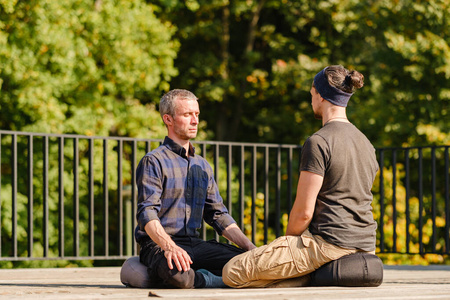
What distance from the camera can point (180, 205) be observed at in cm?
346

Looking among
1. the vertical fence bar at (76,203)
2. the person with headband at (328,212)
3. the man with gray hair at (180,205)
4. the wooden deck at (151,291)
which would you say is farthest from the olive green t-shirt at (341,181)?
the vertical fence bar at (76,203)

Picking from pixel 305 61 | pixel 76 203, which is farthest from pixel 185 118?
pixel 305 61

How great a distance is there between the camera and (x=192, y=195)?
3.51 meters

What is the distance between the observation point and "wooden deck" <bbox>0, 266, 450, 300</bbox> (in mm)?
2875

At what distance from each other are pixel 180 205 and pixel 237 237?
13.7 inches

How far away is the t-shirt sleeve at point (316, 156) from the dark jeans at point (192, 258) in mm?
748

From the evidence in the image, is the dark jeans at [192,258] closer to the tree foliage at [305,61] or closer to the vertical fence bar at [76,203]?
the vertical fence bar at [76,203]

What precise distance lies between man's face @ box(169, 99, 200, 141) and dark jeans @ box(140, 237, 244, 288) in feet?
1.72

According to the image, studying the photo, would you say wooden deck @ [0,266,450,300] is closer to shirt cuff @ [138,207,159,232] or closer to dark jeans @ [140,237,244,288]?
dark jeans @ [140,237,244,288]

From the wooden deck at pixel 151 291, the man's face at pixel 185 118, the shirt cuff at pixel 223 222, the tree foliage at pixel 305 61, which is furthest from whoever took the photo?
the tree foliage at pixel 305 61

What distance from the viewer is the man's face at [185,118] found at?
11.3 feet

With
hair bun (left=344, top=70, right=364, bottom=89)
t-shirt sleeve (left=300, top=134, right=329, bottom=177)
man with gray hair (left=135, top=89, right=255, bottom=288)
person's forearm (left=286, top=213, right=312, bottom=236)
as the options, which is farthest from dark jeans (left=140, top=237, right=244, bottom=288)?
hair bun (left=344, top=70, right=364, bottom=89)

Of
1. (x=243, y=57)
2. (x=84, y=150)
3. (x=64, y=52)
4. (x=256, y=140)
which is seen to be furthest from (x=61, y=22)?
(x=256, y=140)

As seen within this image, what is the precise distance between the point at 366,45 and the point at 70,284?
12810 mm
